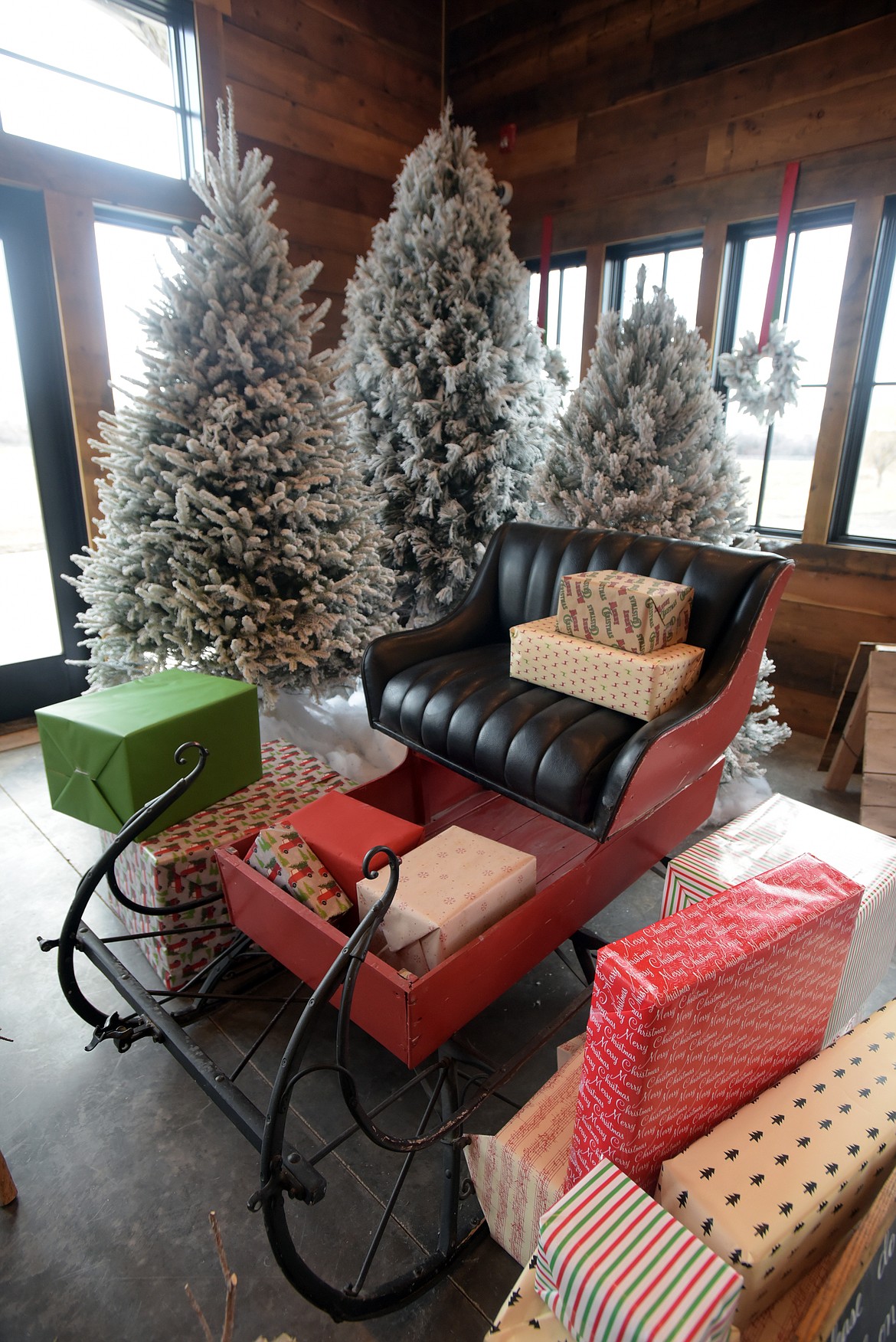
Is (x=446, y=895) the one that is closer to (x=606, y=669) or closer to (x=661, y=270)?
(x=606, y=669)

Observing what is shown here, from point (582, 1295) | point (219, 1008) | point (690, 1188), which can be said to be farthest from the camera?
point (219, 1008)

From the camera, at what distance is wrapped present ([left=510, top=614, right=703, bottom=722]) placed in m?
1.76

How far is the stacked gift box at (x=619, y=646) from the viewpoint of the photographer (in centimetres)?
178

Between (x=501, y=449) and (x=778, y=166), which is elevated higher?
(x=778, y=166)

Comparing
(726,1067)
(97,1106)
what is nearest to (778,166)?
(726,1067)

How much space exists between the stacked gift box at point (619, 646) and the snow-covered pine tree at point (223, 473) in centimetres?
99

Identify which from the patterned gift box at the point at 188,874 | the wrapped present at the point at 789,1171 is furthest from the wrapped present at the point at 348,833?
the wrapped present at the point at 789,1171

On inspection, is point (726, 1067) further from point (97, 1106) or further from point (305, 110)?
point (305, 110)

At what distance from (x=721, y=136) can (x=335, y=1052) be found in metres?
3.86

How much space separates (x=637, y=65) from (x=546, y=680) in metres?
3.25

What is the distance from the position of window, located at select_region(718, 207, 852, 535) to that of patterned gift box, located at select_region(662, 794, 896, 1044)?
175 centimetres

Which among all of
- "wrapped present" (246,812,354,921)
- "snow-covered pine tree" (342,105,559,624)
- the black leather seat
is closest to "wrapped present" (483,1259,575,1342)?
"wrapped present" (246,812,354,921)

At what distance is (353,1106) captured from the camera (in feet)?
3.11

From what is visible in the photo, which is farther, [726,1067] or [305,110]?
[305,110]
